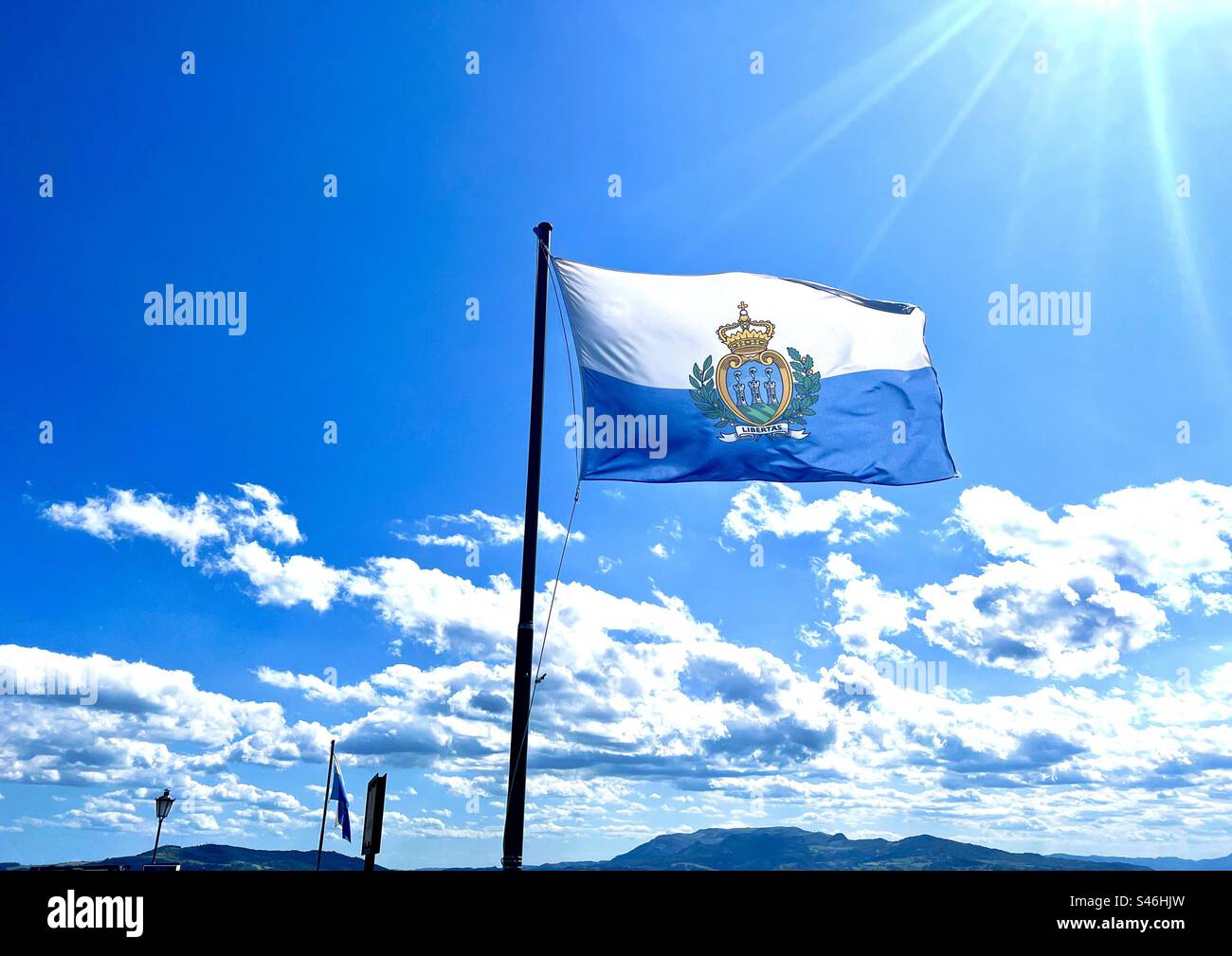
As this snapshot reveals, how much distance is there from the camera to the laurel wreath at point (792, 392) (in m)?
13.1

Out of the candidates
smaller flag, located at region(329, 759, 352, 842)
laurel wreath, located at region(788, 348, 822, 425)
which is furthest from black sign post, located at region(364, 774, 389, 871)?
smaller flag, located at region(329, 759, 352, 842)

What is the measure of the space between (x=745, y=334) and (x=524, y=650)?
19.8 feet

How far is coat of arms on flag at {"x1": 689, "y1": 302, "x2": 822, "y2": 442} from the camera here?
1313cm

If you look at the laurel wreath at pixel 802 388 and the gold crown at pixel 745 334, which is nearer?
the laurel wreath at pixel 802 388

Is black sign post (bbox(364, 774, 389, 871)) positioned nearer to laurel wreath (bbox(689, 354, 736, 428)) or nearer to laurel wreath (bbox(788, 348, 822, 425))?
laurel wreath (bbox(689, 354, 736, 428))

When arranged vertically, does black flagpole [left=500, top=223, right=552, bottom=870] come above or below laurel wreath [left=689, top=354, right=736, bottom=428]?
below

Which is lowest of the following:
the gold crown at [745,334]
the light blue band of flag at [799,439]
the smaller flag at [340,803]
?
the smaller flag at [340,803]

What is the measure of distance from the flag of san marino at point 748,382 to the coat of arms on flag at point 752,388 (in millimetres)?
17

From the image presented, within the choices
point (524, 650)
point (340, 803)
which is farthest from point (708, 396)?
point (340, 803)

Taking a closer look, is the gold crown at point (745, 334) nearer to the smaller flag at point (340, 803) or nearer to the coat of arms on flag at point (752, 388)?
the coat of arms on flag at point (752, 388)

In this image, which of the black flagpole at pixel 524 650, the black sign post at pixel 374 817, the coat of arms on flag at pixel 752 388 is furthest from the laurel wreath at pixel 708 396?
the black sign post at pixel 374 817

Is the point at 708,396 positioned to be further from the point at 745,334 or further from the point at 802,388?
the point at 802,388

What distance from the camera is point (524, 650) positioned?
1027cm
